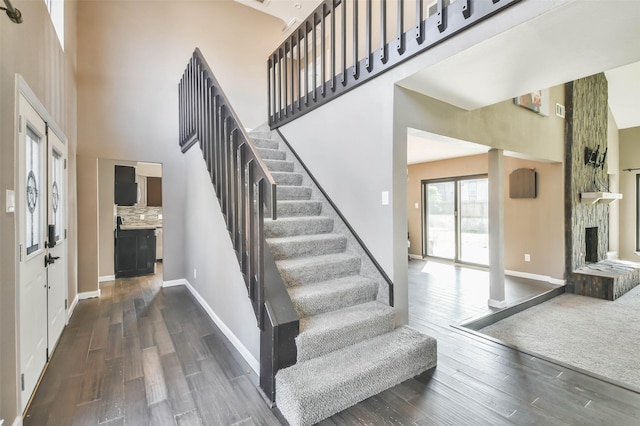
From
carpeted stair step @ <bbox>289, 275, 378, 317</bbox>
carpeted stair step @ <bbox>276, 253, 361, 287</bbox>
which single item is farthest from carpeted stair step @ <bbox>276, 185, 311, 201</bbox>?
carpeted stair step @ <bbox>289, 275, 378, 317</bbox>

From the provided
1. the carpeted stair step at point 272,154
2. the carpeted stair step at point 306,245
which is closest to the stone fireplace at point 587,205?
the carpeted stair step at point 306,245

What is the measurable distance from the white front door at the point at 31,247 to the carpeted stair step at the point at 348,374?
5.34ft

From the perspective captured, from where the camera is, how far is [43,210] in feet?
8.34

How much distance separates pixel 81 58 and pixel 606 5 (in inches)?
231

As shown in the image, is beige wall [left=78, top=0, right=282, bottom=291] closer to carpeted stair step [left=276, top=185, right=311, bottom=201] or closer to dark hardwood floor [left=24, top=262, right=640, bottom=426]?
carpeted stair step [left=276, top=185, right=311, bottom=201]

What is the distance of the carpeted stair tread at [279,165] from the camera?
3.90 metres

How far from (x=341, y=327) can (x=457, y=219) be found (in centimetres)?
569

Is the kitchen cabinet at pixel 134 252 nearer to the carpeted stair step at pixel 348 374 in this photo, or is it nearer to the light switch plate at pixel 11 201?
the light switch plate at pixel 11 201

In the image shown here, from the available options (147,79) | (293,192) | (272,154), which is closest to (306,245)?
(293,192)

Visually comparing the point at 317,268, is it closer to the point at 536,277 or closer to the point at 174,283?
the point at 174,283

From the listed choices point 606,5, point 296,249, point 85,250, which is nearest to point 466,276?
point 296,249

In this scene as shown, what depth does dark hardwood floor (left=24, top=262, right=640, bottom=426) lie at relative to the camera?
1859 millimetres

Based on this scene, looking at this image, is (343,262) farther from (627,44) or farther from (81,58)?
(81,58)

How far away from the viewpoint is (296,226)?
319 centimetres
